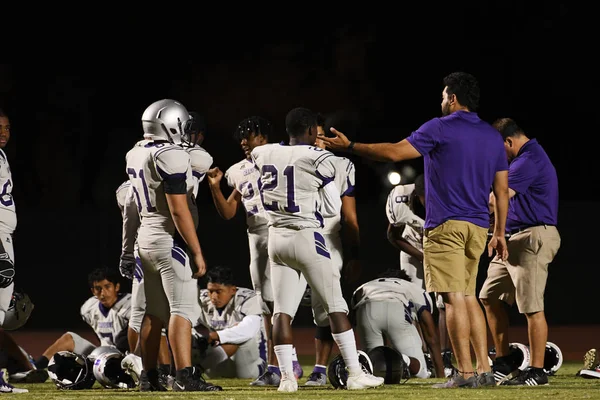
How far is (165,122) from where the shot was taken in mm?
6703

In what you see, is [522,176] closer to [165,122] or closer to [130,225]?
[165,122]

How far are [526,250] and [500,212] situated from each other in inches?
24.6

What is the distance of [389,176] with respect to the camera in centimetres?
1677

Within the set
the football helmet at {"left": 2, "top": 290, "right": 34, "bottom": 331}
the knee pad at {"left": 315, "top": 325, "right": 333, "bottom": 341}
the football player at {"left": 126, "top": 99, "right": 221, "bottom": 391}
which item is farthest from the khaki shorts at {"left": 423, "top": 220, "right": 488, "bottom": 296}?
the football helmet at {"left": 2, "top": 290, "right": 34, "bottom": 331}

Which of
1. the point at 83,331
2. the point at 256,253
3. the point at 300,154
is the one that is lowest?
the point at 83,331

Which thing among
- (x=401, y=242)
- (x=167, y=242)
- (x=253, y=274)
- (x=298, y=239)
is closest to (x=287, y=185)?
(x=298, y=239)

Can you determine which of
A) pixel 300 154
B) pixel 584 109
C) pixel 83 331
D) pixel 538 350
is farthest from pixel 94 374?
pixel 584 109

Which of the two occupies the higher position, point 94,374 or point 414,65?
point 414,65

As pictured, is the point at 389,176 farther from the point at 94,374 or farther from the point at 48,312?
the point at 94,374

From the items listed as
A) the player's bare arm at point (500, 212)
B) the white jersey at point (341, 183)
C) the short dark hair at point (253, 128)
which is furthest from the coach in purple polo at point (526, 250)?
the short dark hair at point (253, 128)

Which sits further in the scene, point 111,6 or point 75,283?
point 111,6

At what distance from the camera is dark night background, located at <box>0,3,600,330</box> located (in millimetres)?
17000

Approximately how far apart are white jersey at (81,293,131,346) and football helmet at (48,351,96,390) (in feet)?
4.04

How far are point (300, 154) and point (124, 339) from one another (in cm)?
257
